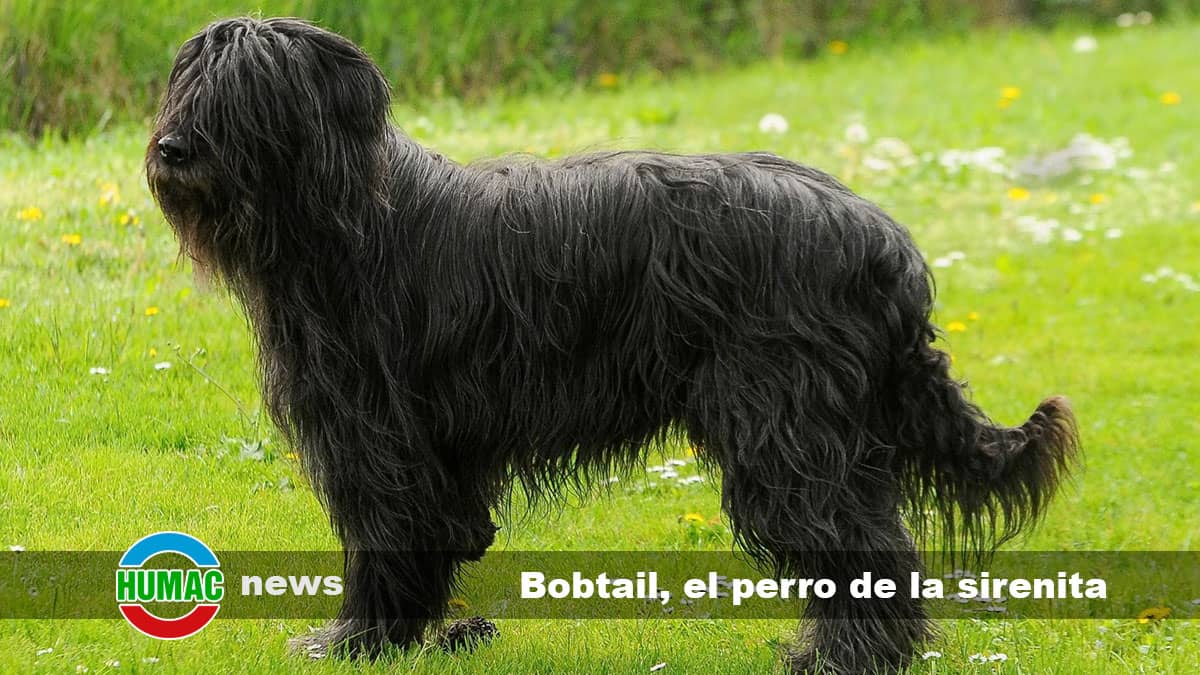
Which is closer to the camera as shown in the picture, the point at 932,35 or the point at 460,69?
the point at 460,69

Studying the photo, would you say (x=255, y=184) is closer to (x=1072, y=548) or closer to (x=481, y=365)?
(x=481, y=365)

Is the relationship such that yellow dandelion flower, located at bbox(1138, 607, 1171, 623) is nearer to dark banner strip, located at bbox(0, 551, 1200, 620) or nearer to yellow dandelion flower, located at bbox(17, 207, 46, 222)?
dark banner strip, located at bbox(0, 551, 1200, 620)

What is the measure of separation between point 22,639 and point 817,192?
2.95 metres

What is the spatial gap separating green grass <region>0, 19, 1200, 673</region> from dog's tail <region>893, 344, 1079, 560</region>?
496 millimetres

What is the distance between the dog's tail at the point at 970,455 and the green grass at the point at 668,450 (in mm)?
496

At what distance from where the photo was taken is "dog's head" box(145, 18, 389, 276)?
15.0 ft

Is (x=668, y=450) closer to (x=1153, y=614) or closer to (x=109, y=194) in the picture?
(x=1153, y=614)

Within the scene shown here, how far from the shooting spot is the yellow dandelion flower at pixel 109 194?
330 inches

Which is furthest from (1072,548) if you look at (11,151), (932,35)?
(932,35)

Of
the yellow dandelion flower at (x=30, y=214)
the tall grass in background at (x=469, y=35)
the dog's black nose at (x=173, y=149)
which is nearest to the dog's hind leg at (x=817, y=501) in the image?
the dog's black nose at (x=173, y=149)

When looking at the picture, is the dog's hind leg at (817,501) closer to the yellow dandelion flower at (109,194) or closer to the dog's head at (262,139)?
the dog's head at (262,139)

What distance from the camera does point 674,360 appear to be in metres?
4.84

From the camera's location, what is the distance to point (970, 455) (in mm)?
5117

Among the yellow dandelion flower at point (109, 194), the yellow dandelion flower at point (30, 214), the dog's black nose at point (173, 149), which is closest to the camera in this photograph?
the dog's black nose at point (173, 149)
